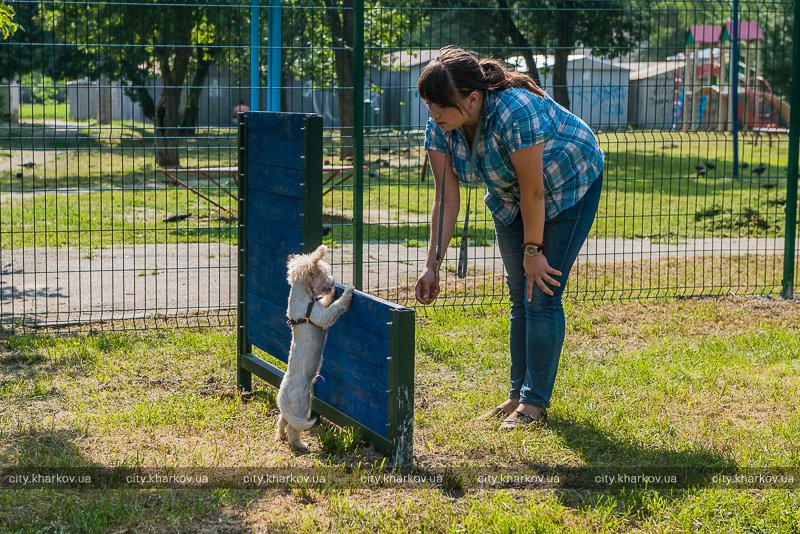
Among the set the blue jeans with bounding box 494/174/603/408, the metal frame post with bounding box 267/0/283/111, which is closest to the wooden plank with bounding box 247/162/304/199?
the blue jeans with bounding box 494/174/603/408

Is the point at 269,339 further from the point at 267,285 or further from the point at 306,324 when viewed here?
the point at 306,324

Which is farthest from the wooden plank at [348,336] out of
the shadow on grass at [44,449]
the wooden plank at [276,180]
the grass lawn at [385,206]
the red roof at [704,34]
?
the red roof at [704,34]

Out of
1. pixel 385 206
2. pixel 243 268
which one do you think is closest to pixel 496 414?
pixel 243 268

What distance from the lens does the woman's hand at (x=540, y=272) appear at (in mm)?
4148

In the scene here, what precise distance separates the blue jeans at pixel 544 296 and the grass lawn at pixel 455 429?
10.2 inches

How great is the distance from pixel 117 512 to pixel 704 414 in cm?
287

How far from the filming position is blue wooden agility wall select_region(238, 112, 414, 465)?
3.89 m

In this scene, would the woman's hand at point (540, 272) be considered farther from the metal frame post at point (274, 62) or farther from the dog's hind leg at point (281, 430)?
the metal frame post at point (274, 62)

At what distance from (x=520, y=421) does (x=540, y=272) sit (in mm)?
766

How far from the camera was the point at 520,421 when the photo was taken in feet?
14.7

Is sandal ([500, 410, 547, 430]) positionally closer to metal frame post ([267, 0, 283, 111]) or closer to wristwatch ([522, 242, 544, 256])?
wristwatch ([522, 242, 544, 256])

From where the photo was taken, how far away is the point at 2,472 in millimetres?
3920

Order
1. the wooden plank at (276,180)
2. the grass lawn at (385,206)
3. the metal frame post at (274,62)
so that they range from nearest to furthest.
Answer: the wooden plank at (276,180)
the metal frame post at (274,62)
the grass lawn at (385,206)

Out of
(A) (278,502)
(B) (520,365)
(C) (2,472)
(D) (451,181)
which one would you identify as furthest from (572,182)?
(C) (2,472)
